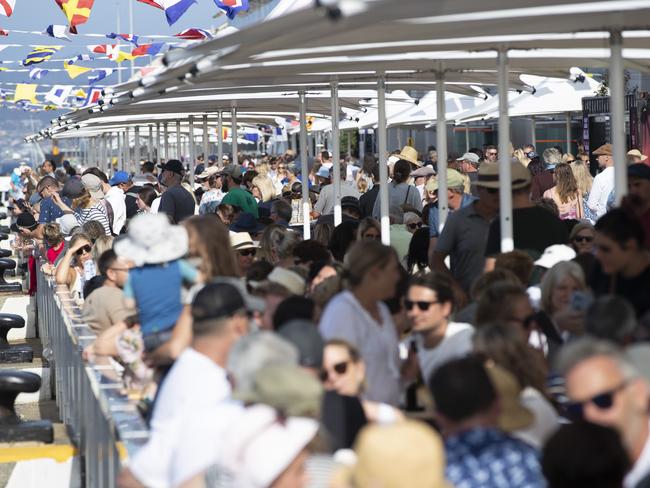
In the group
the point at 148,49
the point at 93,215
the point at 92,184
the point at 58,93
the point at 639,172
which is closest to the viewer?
the point at 639,172

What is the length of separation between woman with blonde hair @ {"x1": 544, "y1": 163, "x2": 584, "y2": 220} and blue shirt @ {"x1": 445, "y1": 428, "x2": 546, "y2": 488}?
973 cm

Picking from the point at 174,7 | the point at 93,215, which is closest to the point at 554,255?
→ the point at 93,215

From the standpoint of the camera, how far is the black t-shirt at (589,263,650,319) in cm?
618

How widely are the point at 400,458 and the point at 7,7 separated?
60.2 ft

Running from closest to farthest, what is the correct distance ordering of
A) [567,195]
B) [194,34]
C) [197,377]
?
[197,377], [567,195], [194,34]

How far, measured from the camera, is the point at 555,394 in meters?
5.92

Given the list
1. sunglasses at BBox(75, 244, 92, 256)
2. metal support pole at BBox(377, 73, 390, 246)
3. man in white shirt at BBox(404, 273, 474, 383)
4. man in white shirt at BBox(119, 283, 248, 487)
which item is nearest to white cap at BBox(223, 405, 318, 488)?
man in white shirt at BBox(119, 283, 248, 487)

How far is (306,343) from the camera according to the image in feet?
16.9

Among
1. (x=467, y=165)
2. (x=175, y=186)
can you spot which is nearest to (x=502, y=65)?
(x=175, y=186)

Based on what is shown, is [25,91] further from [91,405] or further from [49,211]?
[91,405]

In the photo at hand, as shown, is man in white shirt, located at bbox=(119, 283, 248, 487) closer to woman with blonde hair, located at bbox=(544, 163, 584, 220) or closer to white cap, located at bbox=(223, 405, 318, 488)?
white cap, located at bbox=(223, 405, 318, 488)

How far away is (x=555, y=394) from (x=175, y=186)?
31.8 ft

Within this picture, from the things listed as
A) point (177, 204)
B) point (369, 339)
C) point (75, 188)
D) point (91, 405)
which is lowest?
point (91, 405)

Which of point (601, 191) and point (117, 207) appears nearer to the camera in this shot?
point (601, 191)
